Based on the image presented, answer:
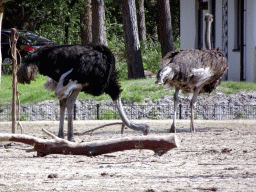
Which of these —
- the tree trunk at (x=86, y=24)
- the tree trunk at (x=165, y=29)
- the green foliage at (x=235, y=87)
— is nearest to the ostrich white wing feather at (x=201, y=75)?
the green foliage at (x=235, y=87)

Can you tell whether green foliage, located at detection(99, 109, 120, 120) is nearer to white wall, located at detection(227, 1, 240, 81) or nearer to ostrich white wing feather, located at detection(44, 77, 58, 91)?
ostrich white wing feather, located at detection(44, 77, 58, 91)

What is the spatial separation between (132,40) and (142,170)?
42.9 ft

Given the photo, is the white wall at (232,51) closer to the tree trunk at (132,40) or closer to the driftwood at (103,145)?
the tree trunk at (132,40)

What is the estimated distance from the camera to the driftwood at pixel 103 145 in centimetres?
533

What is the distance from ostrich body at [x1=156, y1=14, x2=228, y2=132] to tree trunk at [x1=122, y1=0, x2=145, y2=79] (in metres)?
7.46

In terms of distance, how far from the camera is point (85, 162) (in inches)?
235

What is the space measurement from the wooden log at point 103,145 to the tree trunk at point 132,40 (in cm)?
1217

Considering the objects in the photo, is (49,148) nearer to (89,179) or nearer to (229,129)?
(89,179)

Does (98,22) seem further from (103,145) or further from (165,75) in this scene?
(103,145)

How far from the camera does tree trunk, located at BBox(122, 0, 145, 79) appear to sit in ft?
58.2

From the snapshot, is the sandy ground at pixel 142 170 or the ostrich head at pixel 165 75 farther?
the ostrich head at pixel 165 75

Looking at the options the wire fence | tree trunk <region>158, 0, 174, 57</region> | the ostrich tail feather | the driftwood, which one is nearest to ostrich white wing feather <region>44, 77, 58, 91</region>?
the ostrich tail feather

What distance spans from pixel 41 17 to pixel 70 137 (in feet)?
48.2

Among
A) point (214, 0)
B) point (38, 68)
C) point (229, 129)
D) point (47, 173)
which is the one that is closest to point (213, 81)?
point (229, 129)
